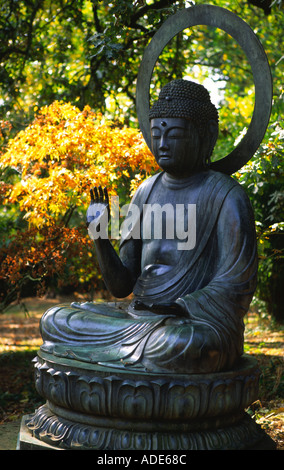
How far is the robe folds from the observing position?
124 inches

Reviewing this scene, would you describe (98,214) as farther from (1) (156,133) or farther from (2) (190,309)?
(2) (190,309)

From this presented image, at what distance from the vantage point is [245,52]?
153 inches

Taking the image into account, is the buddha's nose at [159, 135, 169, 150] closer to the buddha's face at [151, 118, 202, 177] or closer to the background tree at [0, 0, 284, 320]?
the buddha's face at [151, 118, 202, 177]

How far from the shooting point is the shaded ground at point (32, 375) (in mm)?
4648

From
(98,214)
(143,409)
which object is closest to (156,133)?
(98,214)

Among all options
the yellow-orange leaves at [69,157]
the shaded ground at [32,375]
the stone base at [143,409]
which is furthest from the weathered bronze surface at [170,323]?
the yellow-orange leaves at [69,157]

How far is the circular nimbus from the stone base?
1.54 m

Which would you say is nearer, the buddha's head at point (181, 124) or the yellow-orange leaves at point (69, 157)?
the buddha's head at point (181, 124)

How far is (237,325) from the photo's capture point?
3408mm

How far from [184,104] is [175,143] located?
0.85 feet

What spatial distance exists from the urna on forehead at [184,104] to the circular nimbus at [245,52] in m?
0.36

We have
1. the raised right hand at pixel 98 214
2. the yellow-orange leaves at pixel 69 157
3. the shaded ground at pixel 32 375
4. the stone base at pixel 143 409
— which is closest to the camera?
the stone base at pixel 143 409

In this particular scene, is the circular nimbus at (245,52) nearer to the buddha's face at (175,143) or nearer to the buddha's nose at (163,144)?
the buddha's face at (175,143)

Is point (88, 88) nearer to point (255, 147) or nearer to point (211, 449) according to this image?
point (255, 147)
